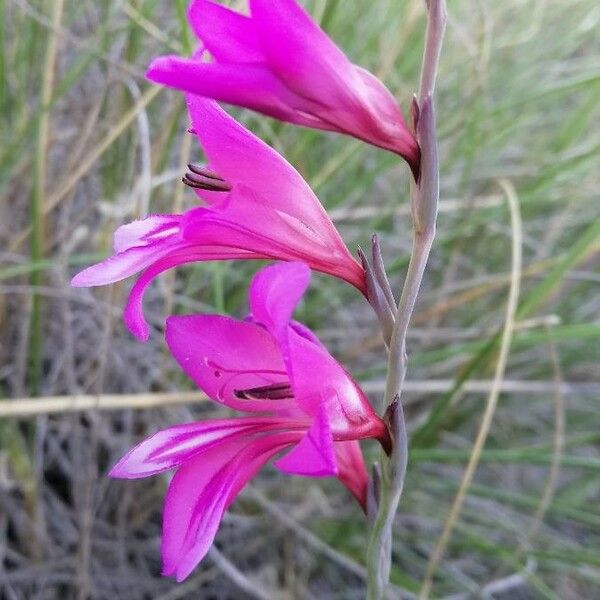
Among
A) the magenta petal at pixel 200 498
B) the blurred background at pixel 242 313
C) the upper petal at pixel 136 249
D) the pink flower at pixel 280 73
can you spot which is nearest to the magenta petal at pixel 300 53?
the pink flower at pixel 280 73

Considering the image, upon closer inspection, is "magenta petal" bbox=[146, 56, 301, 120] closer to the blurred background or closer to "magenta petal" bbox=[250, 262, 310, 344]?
"magenta petal" bbox=[250, 262, 310, 344]

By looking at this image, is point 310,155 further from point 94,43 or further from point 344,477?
point 344,477

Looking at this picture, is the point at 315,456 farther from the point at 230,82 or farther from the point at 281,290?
the point at 230,82

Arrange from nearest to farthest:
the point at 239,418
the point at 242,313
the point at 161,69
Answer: the point at 161,69
the point at 239,418
the point at 242,313

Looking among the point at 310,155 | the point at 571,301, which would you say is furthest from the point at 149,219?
the point at 571,301

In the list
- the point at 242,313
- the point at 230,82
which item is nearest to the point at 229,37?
the point at 230,82

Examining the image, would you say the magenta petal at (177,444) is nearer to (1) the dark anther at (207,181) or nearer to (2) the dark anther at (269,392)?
(2) the dark anther at (269,392)
